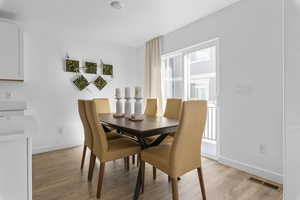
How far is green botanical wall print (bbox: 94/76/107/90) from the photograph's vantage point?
12.6 feet

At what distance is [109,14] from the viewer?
104 inches

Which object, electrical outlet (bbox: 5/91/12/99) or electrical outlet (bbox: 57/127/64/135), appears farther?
electrical outlet (bbox: 57/127/64/135)

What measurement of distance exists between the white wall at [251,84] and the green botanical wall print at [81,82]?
272 cm

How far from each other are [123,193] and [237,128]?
1.81 m

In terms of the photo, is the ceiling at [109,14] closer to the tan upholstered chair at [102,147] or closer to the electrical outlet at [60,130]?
the tan upholstered chair at [102,147]

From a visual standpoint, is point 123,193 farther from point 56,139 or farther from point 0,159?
point 56,139

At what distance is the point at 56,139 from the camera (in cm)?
335

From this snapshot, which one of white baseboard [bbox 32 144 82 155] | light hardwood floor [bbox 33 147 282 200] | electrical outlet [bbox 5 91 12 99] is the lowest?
light hardwood floor [bbox 33 147 282 200]

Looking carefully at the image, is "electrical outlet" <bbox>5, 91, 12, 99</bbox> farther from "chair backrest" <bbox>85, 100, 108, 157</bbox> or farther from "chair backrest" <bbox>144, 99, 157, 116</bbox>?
"chair backrest" <bbox>144, 99, 157, 116</bbox>

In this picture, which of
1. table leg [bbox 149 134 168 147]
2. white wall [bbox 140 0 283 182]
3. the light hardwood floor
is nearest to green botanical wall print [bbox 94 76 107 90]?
the light hardwood floor

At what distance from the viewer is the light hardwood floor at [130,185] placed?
1.74 meters

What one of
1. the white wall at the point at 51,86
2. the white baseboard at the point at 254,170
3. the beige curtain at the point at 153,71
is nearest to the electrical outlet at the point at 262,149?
the white baseboard at the point at 254,170

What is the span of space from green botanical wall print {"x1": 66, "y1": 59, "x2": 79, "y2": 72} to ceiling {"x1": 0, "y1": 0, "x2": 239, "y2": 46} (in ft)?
1.94

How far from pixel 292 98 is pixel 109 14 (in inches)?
109
